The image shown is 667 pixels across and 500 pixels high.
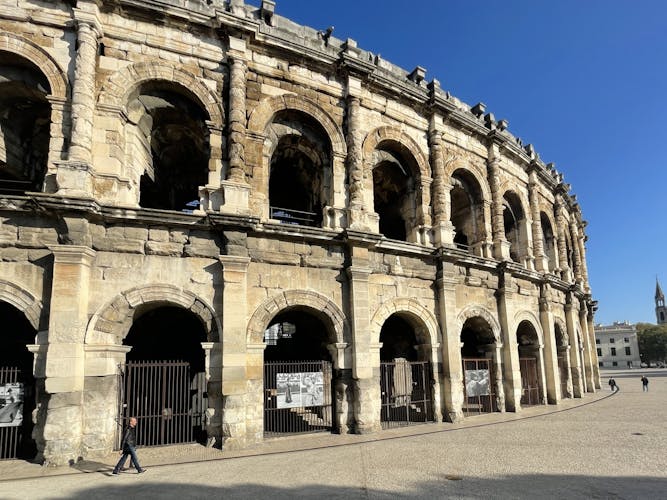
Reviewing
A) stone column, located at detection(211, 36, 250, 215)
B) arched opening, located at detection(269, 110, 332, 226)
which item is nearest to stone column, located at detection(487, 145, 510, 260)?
arched opening, located at detection(269, 110, 332, 226)

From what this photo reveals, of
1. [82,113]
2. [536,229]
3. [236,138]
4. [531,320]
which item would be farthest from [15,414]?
[536,229]

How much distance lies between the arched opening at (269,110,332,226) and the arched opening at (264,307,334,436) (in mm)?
2697

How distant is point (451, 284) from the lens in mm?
11094

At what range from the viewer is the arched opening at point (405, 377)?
10508 mm

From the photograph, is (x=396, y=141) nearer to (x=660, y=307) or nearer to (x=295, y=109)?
(x=295, y=109)

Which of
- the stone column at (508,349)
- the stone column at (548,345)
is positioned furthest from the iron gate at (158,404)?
the stone column at (548,345)

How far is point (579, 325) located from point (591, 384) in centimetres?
296

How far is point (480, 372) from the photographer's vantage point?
11.9m

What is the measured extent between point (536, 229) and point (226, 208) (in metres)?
11.9

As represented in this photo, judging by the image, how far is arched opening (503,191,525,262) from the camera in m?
15.1

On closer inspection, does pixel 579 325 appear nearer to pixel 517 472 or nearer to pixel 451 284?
pixel 451 284

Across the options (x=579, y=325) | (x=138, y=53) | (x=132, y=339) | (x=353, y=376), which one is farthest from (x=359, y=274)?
(x=579, y=325)

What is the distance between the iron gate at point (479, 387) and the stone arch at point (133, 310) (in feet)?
23.4

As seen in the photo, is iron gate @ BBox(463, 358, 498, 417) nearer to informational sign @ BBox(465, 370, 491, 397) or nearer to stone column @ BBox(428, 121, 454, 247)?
informational sign @ BBox(465, 370, 491, 397)
